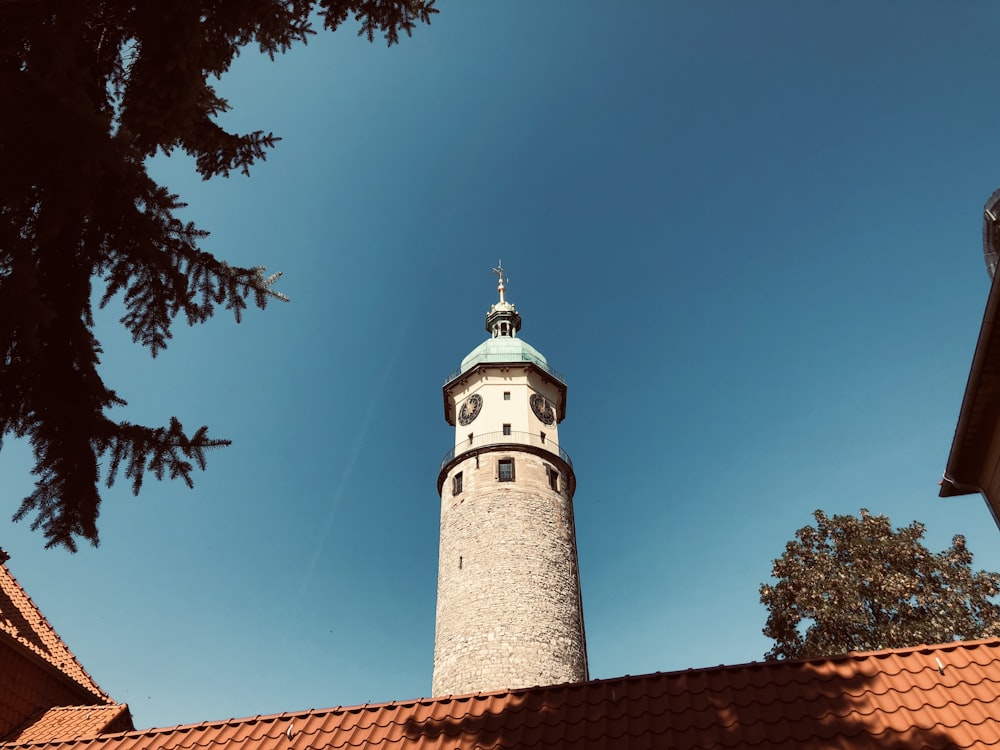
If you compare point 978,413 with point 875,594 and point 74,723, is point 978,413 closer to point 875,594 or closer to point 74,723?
point 875,594

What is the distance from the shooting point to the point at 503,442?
25.5 metres

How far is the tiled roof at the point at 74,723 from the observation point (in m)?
10.6

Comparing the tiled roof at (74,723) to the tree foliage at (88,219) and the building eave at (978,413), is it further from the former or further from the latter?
the building eave at (978,413)

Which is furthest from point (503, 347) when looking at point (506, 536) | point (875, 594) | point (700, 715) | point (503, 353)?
point (700, 715)

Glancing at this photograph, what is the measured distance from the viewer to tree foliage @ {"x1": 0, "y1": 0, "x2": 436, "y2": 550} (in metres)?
4.02

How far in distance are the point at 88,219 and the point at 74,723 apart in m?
10.1

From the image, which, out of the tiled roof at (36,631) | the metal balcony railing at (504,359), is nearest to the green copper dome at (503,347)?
the metal balcony railing at (504,359)

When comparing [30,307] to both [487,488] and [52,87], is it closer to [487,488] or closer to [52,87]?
[52,87]

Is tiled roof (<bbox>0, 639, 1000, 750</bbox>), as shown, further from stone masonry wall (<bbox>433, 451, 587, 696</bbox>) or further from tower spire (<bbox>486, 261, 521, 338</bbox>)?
tower spire (<bbox>486, 261, 521, 338</bbox>)

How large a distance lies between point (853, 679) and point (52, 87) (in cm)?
832

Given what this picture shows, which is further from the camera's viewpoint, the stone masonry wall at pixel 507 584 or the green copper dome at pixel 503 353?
the green copper dome at pixel 503 353

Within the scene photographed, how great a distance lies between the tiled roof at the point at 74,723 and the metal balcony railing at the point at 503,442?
50.5 ft

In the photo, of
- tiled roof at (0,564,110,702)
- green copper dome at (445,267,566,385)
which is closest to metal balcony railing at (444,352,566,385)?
green copper dome at (445,267,566,385)

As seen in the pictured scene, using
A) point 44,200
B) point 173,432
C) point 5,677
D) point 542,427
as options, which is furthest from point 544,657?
point 44,200
